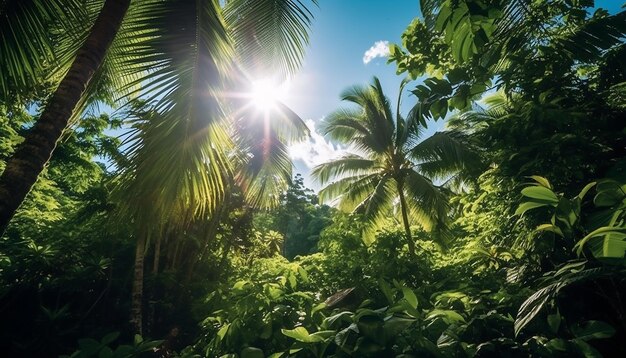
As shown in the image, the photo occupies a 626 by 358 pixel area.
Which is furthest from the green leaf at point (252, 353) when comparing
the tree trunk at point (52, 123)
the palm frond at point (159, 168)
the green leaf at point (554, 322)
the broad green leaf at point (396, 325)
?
the palm frond at point (159, 168)

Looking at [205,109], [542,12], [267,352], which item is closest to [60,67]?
[205,109]

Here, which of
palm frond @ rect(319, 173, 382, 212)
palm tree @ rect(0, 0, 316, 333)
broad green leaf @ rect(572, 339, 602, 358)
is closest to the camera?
broad green leaf @ rect(572, 339, 602, 358)

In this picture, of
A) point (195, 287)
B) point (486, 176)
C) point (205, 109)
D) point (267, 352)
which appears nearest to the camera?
point (267, 352)

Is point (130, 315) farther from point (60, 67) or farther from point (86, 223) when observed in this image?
point (60, 67)

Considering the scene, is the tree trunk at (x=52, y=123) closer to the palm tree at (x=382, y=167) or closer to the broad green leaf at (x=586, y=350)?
the broad green leaf at (x=586, y=350)

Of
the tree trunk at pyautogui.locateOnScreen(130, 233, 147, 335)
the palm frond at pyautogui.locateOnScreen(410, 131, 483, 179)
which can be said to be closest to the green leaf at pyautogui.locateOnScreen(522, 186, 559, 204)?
the tree trunk at pyautogui.locateOnScreen(130, 233, 147, 335)

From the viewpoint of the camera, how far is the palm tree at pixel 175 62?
8.03 ft

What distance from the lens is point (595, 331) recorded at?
1122 mm

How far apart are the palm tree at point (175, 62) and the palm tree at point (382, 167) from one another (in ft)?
20.1

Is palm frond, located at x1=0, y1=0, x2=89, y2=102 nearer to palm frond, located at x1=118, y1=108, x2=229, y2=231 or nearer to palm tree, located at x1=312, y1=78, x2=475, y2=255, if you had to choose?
palm frond, located at x1=118, y1=108, x2=229, y2=231

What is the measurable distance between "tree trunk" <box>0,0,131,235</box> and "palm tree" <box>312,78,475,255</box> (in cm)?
789

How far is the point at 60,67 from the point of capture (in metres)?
4.20

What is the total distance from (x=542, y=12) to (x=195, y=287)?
7.42 m

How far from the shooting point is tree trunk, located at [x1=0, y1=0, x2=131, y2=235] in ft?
7.24
